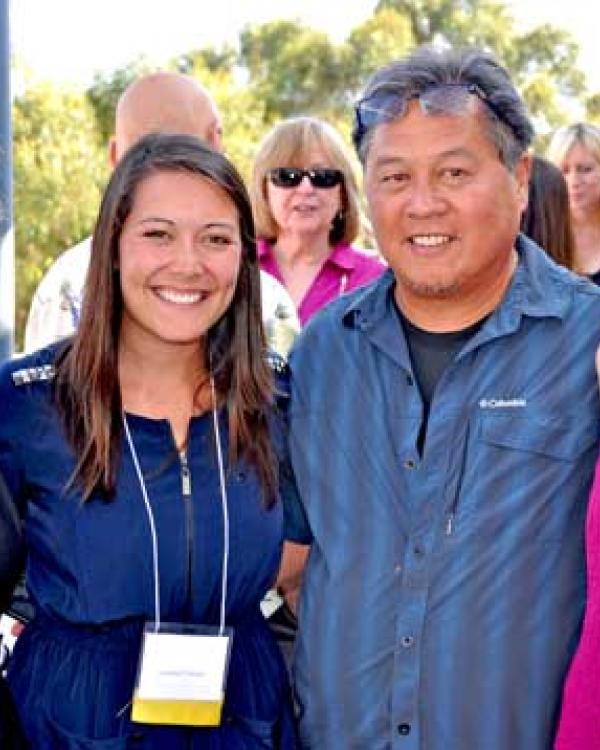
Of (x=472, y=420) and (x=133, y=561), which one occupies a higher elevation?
(x=472, y=420)

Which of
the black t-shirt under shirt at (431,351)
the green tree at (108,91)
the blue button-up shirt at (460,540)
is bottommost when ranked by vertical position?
the blue button-up shirt at (460,540)

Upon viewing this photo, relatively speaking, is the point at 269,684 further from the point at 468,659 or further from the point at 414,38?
the point at 414,38

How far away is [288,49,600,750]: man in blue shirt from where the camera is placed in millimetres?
2381

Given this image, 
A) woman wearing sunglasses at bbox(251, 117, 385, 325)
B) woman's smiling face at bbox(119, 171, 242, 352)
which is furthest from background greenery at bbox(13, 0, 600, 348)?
woman's smiling face at bbox(119, 171, 242, 352)

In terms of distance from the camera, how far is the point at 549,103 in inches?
1163

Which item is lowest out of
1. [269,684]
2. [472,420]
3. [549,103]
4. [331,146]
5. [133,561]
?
[269,684]

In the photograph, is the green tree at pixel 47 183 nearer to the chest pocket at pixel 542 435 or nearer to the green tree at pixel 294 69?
the green tree at pixel 294 69

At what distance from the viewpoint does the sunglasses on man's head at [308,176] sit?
4969mm

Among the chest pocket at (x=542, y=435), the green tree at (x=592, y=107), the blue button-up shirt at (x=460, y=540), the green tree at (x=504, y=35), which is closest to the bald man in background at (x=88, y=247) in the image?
the blue button-up shirt at (x=460, y=540)

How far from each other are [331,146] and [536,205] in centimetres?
82

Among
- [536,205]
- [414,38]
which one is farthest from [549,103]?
[536,205]

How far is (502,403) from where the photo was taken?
2.45m

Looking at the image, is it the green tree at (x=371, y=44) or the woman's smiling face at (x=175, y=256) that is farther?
the green tree at (x=371, y=44)

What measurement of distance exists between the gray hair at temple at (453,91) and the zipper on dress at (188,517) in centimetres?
78
